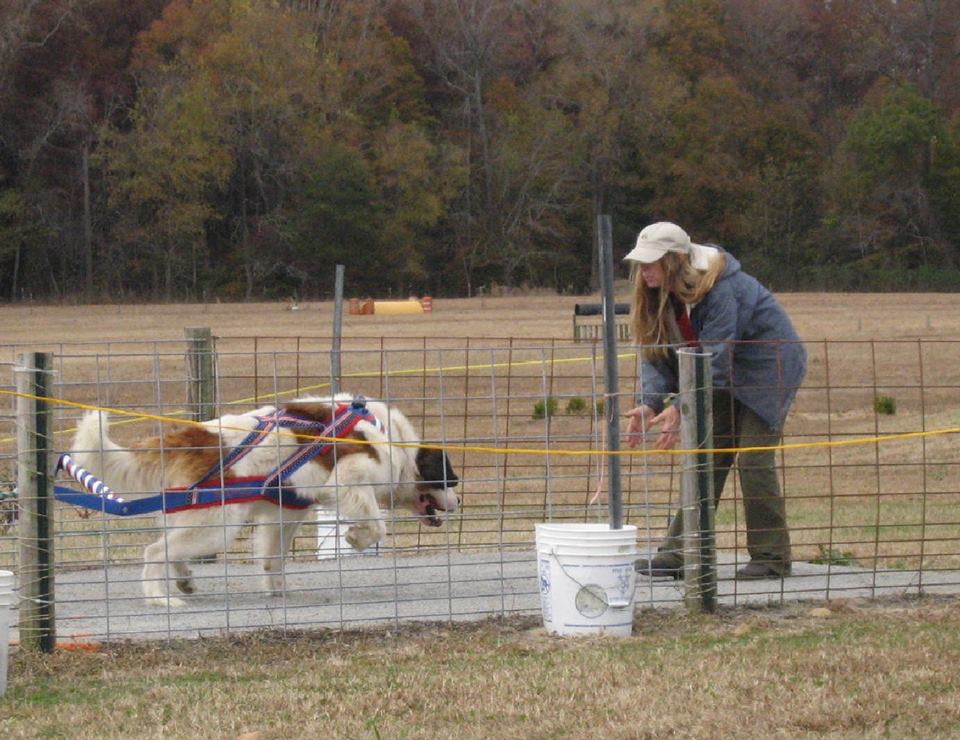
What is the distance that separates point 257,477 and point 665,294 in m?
2.29

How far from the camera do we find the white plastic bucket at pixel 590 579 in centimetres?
646

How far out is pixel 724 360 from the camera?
24.6 ft

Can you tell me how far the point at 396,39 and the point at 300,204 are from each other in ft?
40.2

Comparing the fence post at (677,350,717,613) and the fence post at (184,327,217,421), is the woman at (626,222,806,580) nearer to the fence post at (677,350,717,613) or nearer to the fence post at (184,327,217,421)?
the fence post at (677,350,717,613)

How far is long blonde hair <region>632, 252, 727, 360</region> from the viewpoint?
730 cm

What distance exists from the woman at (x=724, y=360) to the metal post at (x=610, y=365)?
1.70ft

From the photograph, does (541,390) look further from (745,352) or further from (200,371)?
(745,352)

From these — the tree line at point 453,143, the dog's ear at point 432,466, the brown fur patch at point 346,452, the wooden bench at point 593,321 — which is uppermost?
the tree line at point 453,143

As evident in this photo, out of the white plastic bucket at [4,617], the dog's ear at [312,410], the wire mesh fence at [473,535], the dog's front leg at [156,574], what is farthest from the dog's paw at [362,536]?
the white plastic bucket at [4,617]

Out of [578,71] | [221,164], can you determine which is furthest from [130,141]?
[578,71]

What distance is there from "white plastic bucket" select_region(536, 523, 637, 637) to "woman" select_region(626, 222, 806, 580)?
66 centimetres

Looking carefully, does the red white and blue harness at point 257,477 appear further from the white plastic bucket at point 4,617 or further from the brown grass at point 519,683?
the white plastic bucket at point 4,617

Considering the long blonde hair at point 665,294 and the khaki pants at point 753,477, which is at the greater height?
the long blonde hair at point 665,294

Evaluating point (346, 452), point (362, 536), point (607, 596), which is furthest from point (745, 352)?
point (362, 536)
